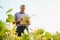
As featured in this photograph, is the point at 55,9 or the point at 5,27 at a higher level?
the point at 5,27

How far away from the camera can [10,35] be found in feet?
0.90

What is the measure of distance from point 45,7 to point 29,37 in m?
2.92

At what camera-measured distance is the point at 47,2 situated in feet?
10.5

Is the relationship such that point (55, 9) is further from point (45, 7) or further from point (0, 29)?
point (0, 29)

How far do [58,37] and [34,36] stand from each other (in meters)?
0.04

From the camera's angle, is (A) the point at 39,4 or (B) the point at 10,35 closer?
(B) the point at 10,35

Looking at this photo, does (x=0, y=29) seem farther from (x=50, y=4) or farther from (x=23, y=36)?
(x=50, y=4)

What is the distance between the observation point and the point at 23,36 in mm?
270

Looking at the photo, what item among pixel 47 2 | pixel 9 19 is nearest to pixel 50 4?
pixel 47 2

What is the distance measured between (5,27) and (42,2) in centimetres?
292

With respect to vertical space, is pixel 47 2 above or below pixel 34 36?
below

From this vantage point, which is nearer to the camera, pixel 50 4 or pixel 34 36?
pixel 34 36

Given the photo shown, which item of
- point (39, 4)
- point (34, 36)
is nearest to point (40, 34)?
point (34, 36)

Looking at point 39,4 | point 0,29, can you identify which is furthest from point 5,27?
point 39,4
